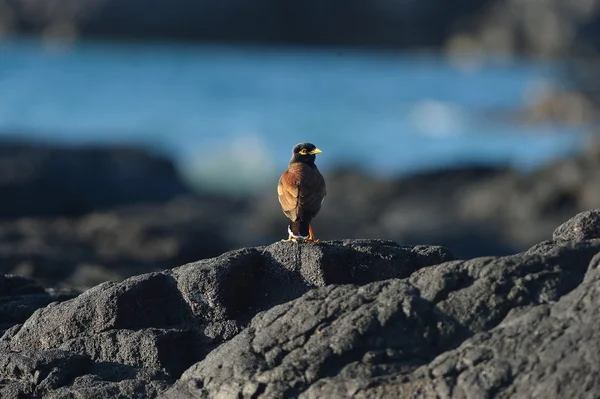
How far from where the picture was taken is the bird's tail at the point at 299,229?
6.46m

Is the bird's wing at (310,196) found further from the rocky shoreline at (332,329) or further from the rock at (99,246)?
the rock at (99,246)

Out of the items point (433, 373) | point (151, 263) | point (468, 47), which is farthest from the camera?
point (468, 47)

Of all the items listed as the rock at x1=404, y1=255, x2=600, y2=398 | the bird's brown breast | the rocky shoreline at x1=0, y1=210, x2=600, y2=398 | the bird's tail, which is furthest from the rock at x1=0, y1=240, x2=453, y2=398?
the rock at x1=404, y1=255, x2=600, y2=398

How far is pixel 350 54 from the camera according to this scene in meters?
88.2

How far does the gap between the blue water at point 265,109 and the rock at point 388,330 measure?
22696mm

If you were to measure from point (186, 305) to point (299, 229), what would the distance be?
0.99 metres

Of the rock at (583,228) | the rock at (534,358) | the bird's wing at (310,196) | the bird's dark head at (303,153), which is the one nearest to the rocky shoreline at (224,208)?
the bird's dark head at (303,153)

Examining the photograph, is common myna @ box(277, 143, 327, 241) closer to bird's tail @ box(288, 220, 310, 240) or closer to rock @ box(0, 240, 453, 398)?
bird's tail @ box(288, 220, 310, 240)

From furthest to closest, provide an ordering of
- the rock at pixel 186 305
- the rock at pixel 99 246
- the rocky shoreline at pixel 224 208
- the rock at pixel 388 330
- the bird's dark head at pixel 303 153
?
the rocky shoreline at pixel 224 208 → the rock at pixel 99 246 → the bird's dark head at pixel 303 153 → the rock at pixel 186 305 → the rock at pixel 388 330

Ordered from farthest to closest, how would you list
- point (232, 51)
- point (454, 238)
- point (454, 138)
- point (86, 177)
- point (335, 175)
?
point (232, 51), point (454, 138), point (335, 175), point (86, 177), point (454, 238)

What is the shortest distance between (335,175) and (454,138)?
881 inches

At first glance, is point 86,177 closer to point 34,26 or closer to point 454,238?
point 454,238

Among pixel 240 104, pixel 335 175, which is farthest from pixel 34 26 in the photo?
pixel 335 175

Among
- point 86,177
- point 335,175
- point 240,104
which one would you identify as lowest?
point 86,177
